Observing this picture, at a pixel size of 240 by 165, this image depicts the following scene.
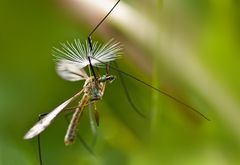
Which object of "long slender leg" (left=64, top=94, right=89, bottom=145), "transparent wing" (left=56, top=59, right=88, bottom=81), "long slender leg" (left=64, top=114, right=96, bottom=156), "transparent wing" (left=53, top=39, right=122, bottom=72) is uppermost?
"transparent wing" (left=53, top=39, right=122, bottom=72)

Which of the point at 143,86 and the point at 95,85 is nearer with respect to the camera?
the point at 95,85

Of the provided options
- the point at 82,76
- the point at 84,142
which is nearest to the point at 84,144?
the point at 84,142

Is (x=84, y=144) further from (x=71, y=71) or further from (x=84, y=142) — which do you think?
(x=71, y=71)

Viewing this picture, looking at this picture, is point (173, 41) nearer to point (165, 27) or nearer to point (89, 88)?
point (165, 27)

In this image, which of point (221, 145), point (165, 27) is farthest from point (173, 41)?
point (221, 145)

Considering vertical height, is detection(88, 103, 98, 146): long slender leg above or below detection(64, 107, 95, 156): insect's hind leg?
above
